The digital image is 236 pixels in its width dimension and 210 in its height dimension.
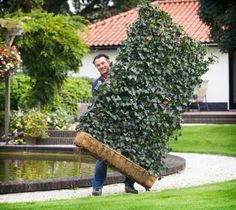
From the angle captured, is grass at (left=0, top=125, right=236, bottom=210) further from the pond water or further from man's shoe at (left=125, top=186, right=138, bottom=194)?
the pond water

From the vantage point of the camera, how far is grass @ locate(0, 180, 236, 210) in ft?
26.5

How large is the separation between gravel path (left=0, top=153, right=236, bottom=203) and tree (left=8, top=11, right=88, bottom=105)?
7308 mm

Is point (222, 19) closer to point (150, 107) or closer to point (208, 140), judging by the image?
point (208, 140)

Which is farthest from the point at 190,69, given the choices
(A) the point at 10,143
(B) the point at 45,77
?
(B) the point at 45,77

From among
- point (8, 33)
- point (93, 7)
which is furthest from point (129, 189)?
point (93, 7)

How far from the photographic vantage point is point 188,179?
12.5 metres

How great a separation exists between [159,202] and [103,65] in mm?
2708

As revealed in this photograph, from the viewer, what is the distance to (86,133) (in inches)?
392

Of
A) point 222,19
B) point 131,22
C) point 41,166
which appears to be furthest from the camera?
point 131,22

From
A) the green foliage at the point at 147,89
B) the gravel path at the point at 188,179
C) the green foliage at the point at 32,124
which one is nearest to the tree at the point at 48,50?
the green foliage at the point at 32,124

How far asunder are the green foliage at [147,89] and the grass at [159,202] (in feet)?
3.45

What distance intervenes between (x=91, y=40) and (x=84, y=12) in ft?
42.5

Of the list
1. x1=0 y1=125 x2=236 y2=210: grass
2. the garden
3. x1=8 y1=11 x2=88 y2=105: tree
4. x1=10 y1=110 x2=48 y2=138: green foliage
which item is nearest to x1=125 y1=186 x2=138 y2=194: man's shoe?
the garden

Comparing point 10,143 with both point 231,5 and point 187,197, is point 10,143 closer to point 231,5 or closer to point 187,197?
point 231,5
